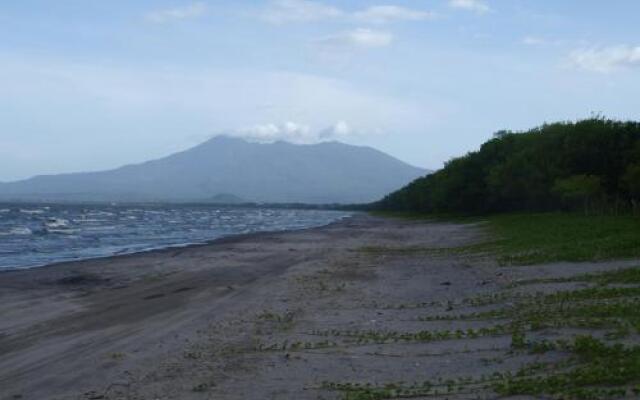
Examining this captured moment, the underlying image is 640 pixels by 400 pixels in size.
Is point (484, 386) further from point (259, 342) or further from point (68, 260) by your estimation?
point (68, 260)

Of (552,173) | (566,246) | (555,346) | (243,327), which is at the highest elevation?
(552,173)

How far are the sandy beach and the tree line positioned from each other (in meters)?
28.7

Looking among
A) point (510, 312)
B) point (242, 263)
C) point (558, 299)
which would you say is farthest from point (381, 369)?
point (242, 263)

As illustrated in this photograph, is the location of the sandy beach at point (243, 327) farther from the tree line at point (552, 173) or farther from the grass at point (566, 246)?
the tree line at point (552, 173)

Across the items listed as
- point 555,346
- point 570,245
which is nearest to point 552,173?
point 570,245

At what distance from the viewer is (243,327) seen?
1526 centimetres

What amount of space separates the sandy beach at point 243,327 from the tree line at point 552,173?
2871cm

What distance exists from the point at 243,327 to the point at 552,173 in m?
56.0

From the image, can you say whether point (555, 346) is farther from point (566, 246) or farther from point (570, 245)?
point (570, 245)

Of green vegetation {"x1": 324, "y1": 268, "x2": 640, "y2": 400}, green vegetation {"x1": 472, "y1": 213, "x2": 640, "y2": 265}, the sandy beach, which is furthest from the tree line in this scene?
green vegetation {"x1": 324, "y1": 268, "x2": 640, "y2": 400}

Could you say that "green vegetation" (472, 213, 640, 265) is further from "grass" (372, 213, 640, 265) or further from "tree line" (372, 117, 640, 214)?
"tree line" (372, 117, 640, 214)

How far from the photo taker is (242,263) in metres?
32.1

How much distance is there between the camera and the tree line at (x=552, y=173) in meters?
54.8

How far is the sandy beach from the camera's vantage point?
10664 millimetres
